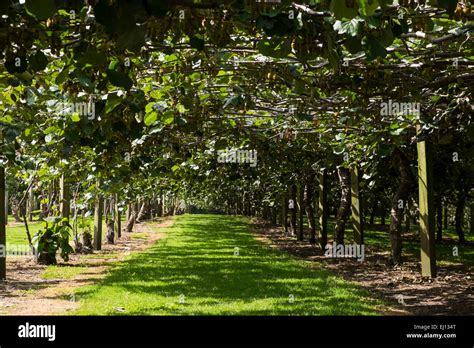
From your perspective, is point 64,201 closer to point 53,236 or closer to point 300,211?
point 53,236

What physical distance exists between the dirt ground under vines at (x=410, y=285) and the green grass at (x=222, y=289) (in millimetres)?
483

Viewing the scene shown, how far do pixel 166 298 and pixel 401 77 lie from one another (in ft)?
19.0

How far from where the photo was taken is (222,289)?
10.4m

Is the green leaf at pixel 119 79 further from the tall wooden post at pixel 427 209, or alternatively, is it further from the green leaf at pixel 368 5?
the tall wooden post at pixel 427 209

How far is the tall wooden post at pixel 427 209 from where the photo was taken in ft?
34.7

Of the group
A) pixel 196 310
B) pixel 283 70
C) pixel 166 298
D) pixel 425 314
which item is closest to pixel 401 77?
pixel 283 70

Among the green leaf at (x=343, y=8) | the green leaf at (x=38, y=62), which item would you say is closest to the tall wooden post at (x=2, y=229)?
the green leaf at (x=38, y=62)

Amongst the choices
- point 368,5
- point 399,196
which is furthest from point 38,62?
point 399,196

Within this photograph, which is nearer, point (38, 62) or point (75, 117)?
point (38, 62)

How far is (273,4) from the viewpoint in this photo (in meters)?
2.76

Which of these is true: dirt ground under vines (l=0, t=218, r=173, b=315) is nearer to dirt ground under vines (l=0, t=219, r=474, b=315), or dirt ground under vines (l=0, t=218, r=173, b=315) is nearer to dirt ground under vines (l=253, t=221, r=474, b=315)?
dirt ground under vines (l=0, t=219, r=474, b=315)

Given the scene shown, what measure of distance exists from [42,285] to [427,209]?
8.47m

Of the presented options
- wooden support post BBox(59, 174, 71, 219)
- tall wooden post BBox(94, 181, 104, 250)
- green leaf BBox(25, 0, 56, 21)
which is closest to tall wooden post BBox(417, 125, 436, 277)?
wooden support post BBox(59, 174, 71, 219)
